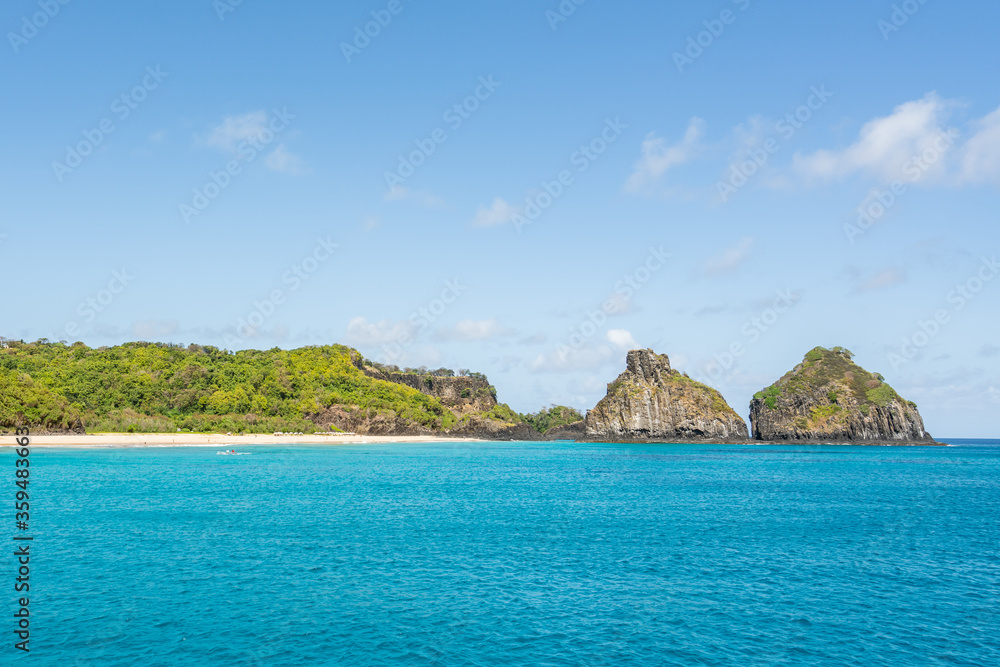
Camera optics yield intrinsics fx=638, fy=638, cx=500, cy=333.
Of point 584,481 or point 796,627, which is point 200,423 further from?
point 796,627

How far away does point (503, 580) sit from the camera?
95.9 feet

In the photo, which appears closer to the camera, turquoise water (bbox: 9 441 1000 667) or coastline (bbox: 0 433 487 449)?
turquoise water (bbox: 9 441 1000 667)

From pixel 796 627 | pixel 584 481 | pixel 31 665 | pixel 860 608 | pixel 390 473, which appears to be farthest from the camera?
pixel 390 473

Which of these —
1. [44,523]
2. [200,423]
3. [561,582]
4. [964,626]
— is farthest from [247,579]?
[200,423]

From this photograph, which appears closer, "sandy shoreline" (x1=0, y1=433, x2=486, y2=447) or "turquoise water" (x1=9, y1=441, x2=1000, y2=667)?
"turquoise water" (x1=9, y1=441, x2=1000, y2=667)

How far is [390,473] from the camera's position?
9012cm

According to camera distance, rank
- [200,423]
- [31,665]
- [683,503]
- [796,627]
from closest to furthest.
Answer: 1. [31,665]
2. [796,627]
3. [683,503]
4. [200,423]

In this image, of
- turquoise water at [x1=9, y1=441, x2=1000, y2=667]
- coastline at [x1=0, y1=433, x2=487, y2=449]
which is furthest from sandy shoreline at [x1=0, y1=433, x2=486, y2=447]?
turquoise water at [x1=9, y1=441, x2=1000, y2=667]

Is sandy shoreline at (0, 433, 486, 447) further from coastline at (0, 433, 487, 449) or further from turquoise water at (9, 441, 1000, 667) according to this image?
turquoise water at (9, 441, 1000, 667)

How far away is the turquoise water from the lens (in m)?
21.1

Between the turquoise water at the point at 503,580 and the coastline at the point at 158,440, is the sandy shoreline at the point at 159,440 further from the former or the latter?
the turquoise water at the point at 503,580

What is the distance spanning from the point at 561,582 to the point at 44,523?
3438 cm

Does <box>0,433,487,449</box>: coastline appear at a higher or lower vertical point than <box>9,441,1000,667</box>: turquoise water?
higher

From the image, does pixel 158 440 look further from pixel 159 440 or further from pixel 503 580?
pixel 503 580
